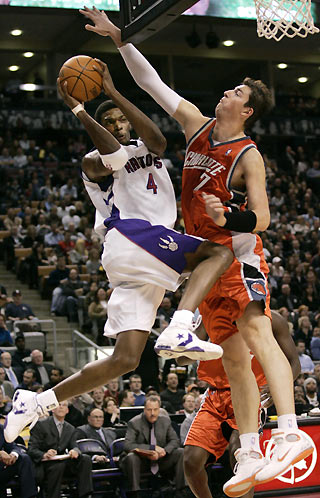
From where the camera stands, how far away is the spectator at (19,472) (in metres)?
9.42

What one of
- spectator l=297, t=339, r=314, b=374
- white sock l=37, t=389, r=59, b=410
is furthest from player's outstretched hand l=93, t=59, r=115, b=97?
spectator l=297, t=339, r=314, b=374

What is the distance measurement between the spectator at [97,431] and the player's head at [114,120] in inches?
237

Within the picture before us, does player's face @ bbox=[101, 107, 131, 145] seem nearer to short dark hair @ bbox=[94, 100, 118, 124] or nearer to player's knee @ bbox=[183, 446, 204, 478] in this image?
short dark hair @ bbox=[94, 100, 118, 124]

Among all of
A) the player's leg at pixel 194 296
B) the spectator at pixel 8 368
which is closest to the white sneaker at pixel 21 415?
the player's leg at pixel 194 296

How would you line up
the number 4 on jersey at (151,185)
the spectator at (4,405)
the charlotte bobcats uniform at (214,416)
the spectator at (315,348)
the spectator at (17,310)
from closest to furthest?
the number 4 on jersey at (151,185)
the charlotte bobcats uniform at (214,416)
the spectator at (4,405)
the spectator at (17,310)
the spectator at (315,348)

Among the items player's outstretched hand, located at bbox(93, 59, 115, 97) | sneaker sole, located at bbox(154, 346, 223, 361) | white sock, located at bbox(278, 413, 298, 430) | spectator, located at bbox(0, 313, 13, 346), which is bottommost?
spectator, located at bbox(0, 313, 13, 346)

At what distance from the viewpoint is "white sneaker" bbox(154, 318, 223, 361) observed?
4.41m

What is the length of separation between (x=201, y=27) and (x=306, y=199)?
6656mm

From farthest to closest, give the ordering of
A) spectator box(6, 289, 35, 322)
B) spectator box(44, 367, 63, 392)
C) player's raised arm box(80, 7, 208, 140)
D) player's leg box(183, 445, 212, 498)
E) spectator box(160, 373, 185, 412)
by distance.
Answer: spectator box(6, 289, 35, 322) → spectator box(160, 373, 185, 412) → spectator box(44, 367, 63, 392) → player's leg box(183, 445, 212, 498) → player's raised arm box(80, 7, 208, 140)

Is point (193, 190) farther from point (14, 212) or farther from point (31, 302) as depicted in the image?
point (14, 212)

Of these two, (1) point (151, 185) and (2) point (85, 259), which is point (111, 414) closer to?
(1) point (151, 185)

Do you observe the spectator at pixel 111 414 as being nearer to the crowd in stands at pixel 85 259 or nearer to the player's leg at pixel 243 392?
the crowd in stands at pixel 85 259

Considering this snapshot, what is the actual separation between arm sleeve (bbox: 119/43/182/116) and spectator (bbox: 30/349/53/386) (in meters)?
8.11

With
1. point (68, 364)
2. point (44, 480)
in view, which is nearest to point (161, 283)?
point (44, 480)
